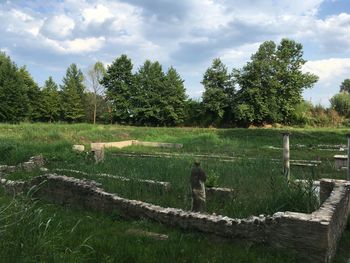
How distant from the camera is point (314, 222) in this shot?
6609 millimetres

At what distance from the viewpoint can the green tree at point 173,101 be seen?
55156 millimetres

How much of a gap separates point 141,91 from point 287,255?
170ft

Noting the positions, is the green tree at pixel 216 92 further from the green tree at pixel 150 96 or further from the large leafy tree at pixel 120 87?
the large leafy tree at pixel 120 87

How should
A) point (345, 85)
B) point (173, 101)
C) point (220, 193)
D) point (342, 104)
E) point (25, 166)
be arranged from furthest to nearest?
point (345, 85) → point (342, 104) → point (173, 101) → point (25, 166) → point (220, 193)

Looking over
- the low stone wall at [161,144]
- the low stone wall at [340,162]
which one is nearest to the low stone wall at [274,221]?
the low stone wall at [340,162]

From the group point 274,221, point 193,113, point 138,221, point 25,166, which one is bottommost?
point 138,221

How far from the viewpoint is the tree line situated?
5116 centimetres

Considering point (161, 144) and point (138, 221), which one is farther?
point (161, 144)

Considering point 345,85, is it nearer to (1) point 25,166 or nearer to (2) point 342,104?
(2) point 342,104

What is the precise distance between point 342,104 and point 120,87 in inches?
1245

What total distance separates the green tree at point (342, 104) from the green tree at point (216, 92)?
16.7m

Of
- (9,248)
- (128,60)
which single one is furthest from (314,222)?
(128,60)

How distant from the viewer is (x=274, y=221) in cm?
712

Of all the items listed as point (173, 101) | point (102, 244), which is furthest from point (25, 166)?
point (173, 101)
